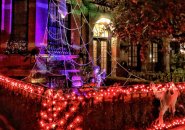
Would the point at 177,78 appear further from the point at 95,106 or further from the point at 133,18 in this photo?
the point at 95,106

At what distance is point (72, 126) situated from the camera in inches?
247

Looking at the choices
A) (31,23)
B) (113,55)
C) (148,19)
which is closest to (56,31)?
(31,23)

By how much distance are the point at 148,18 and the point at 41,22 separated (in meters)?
8.14

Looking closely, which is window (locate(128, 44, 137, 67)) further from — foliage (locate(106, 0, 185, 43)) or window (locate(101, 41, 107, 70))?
foliage (locate(106, 0, 185, 43))

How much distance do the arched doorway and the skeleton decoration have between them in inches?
399

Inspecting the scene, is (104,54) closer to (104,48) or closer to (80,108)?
(104,48)

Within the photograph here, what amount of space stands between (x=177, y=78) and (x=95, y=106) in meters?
10.3

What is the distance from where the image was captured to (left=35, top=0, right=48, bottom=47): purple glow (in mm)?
14391

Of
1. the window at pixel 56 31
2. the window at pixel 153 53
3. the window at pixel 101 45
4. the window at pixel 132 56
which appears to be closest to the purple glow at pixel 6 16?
the window at pixel 56 31

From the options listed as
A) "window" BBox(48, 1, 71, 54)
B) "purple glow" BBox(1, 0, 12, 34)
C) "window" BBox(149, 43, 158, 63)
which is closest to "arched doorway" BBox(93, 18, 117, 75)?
"window" BBox(48, 1, 71, 54)

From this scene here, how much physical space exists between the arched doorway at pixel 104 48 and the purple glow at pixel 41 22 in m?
4.57

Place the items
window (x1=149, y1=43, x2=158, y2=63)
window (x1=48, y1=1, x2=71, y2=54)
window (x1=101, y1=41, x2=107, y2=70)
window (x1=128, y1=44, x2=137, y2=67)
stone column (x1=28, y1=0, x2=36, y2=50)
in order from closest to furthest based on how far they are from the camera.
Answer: stone column (x1=28, y1=0, x2=36, y2=50) < window (x1=48, y1=1, x2=71, y2=54) < window (x1=101, y1=41, x2=107, y2=70) < window (x1=128, y1=44, x2=137, y2=67) < window (x1=149, y1=43, x2=158, y2=63)

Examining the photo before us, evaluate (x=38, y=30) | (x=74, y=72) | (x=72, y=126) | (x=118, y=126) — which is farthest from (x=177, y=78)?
(x=72, y=126)

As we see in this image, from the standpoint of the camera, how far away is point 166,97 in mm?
8188
